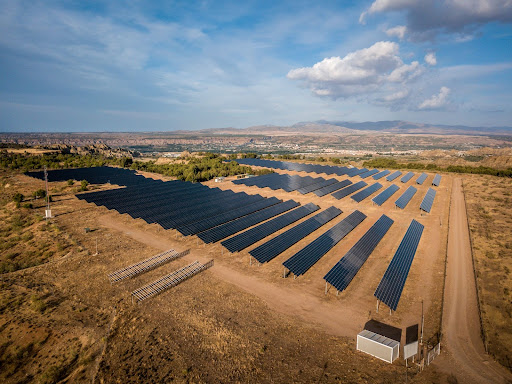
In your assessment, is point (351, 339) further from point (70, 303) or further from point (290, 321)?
point (70, 303)

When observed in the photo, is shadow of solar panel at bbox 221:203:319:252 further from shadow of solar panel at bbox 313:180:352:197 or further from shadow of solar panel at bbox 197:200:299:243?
shadow of solar panel at bbox 313:180:352:197

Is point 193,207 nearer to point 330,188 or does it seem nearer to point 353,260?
point 353,260

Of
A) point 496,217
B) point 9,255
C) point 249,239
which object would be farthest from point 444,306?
point 9,255

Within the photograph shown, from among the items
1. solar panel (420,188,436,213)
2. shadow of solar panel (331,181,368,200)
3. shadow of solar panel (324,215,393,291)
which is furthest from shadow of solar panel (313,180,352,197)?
shadow of solar panel (324,215,393,291)

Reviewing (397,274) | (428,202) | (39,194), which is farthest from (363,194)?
(39,194)

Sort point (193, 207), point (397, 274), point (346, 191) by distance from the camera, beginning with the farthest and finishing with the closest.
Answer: point (346, 191) < point (193, 207) < point (397, 274)

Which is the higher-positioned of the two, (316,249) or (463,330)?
(316,249)
